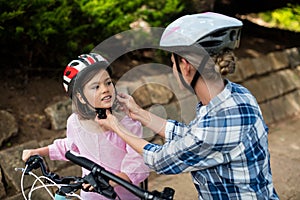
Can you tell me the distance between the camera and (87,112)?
2.60 m

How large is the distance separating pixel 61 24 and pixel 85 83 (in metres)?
2.74

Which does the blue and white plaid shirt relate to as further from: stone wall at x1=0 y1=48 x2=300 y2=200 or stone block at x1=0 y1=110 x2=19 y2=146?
stone block at x1=0 y1=110 x2=19 y2=146

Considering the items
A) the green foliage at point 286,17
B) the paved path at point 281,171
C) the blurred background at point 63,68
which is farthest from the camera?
the green foliage at point 286,17

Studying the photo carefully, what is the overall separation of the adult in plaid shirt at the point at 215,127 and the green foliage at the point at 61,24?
9.47 ft

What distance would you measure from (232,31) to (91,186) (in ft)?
3.02

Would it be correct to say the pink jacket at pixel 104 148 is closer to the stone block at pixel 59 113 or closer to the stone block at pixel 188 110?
the stone block at pixel 188 110

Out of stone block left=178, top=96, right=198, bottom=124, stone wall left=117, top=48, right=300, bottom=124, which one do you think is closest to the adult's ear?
stone block left=178, top=96, right=198, bottom=124

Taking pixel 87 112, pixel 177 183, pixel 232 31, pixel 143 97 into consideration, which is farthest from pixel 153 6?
pixel 232 31

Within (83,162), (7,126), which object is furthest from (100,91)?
(7,126)

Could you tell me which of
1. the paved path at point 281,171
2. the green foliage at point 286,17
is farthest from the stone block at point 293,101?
the green foliage at point 286,17

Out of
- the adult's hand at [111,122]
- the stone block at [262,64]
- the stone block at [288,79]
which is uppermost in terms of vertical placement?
the adult's hand at [111,122]

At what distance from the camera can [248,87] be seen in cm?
661

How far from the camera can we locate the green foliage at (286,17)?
8.52 m

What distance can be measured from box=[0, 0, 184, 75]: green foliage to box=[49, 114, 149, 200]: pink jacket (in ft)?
7.14
